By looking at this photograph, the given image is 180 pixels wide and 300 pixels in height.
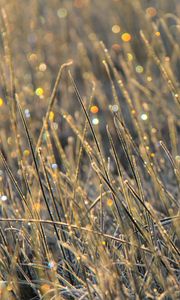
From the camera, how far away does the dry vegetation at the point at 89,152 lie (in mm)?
1118

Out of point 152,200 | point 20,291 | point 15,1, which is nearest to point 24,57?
point 15,1

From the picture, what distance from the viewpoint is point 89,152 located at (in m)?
1.15

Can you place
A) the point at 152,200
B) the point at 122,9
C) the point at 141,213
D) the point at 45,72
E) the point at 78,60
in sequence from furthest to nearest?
the point at 122,9 < the point at 78,60 < the point at 45,72 < the point at 152,200 < the point at 141,213

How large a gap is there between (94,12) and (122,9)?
25 cm

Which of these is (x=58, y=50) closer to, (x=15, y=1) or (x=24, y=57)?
(x=24, y=57)

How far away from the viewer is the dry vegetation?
3.67 ft

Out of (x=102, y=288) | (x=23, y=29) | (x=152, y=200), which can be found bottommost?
(x=152, y=200)

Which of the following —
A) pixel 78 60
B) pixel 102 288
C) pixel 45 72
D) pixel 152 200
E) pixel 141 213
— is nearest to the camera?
pixel 102 288

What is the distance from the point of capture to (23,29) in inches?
126

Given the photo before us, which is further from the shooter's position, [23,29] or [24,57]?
[23,29]

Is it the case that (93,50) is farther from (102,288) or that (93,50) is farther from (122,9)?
(102,288)

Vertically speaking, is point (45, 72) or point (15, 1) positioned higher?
point (15, 1)

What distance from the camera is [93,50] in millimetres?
2982

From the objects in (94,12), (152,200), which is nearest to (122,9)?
(94,12)
